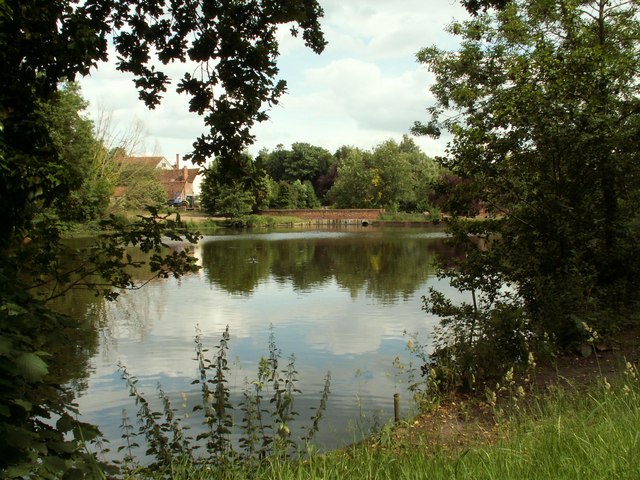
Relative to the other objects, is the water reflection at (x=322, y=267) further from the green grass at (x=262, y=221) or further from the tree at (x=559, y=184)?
the green grass at (x=262, y=221)

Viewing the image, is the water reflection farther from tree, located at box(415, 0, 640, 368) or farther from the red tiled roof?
the red tiled roof

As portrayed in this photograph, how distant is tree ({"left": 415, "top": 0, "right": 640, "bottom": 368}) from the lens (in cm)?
785

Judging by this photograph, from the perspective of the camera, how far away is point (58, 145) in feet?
16.1

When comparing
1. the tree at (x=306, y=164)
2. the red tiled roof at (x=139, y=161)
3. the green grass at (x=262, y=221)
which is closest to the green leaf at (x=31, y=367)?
the red tiled roof at (x=139, y=161)

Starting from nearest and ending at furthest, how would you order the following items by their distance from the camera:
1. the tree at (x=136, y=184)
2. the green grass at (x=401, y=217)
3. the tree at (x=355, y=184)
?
the tree at (x=136, y=184) < the green grass at (x=401, y=217) < the tree at (x=355, y=184)

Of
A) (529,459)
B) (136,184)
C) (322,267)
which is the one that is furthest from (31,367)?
(136,184)

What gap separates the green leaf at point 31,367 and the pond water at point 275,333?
283cm

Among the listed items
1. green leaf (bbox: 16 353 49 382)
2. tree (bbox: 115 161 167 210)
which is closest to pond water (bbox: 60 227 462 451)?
green leaf (bbox: 16 353 49 382)

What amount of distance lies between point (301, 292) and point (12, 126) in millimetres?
13940

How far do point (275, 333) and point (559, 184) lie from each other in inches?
243

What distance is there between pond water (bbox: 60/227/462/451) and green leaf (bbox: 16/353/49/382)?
2.83 meters

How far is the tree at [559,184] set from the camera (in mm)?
7848

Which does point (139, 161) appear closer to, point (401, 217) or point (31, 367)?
point (401, 217)

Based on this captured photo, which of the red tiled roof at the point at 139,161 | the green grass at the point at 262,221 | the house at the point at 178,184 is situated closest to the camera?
the red tiled roof at the point at 139,161
